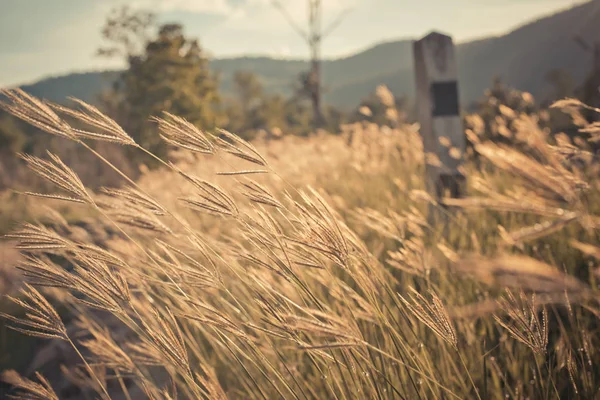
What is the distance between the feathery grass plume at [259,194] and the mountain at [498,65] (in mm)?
77996

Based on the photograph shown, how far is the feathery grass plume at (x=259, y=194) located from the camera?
817 mm

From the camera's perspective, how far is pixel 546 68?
361ft

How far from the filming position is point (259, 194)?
0.84 meters

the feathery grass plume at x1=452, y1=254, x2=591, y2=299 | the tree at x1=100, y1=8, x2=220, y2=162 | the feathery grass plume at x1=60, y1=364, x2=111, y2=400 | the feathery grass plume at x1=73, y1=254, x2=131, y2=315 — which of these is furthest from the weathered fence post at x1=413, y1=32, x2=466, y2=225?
the tree at x1=100, y1=8, x2=220, y2=162

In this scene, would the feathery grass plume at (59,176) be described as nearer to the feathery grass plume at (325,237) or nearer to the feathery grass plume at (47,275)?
the feathery grass plume at (47,275)

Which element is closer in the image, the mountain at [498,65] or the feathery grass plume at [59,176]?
the feathery grass plume at [59,176]

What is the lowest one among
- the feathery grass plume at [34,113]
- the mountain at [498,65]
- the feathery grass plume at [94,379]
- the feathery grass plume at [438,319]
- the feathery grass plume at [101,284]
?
the feathery grass plume at [94,379]

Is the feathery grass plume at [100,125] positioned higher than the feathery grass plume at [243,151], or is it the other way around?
the feathery grass plume at [100,125]

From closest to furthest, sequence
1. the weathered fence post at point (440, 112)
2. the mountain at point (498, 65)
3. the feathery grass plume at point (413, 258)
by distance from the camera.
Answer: the feathery grass plume at point (413, 258) → the weathered fence post at point (440, 112) → the mountain at point (498, 65)

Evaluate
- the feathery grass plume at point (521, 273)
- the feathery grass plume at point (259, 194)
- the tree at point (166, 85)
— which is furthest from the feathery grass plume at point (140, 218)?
the tree at point (166, 85)

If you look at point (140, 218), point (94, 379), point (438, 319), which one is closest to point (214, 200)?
point (140, 218)

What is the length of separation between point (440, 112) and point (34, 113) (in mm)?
2664

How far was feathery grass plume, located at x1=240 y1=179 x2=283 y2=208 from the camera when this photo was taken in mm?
817

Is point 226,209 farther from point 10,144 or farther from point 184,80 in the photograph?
point 10,144
